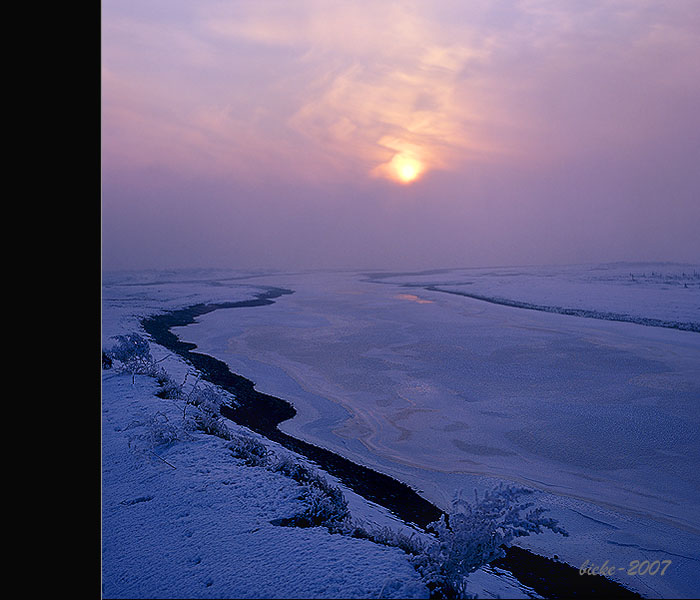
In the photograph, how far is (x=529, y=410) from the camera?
527 centimetres

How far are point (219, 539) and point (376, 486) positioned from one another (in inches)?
63.1

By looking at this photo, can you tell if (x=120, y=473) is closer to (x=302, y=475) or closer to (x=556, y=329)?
(x=302, y=475)

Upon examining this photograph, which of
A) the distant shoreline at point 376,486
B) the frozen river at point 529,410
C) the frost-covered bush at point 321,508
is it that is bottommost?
the distant shoreline at point 376,486

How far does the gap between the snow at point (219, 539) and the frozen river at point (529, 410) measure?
1.00 m

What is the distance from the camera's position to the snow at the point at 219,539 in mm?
1897

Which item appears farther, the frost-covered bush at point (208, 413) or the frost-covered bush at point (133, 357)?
the frost-covered bush at point (133, 357)

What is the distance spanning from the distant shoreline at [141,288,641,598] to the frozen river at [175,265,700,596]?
0.12 m

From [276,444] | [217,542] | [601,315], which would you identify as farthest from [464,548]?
[601,315]

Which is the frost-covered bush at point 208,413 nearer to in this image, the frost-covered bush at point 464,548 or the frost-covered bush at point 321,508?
the frost-covered bush at point 321,508

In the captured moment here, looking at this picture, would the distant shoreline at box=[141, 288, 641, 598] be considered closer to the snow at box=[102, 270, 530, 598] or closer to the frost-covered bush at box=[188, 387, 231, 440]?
the snow at box=[102, 270, 530, 598]

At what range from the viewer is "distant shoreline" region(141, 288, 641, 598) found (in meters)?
2.45

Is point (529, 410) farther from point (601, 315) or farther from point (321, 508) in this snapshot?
point (601, 315)

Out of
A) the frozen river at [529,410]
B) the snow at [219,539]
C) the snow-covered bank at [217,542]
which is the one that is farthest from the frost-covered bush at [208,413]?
the frozen river at [529,410]
